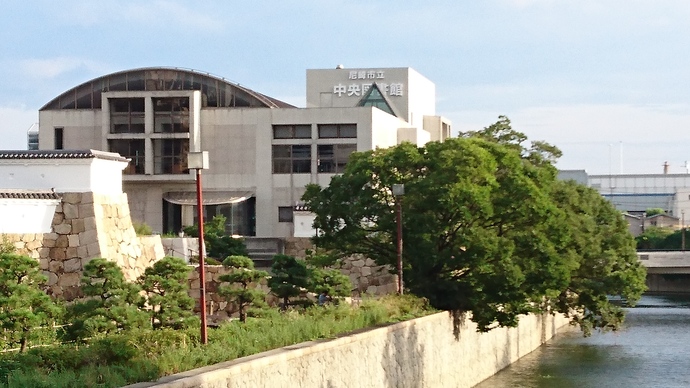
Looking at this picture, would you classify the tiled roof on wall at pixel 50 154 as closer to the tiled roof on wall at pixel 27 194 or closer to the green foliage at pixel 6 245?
the tiled roof on wall at pixel 27 194

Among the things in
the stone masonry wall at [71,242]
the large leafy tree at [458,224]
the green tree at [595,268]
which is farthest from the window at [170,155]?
the stone masonry wall at [71,242]

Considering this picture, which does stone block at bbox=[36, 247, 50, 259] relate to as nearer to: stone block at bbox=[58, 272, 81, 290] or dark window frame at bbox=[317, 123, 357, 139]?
stone block at bbox=[58, 272, 81, 290]

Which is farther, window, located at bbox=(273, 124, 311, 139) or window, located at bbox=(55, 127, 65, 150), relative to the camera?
window, located at bbox=(55, 127, 65, 150)

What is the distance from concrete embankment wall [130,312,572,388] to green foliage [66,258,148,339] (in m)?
3.17

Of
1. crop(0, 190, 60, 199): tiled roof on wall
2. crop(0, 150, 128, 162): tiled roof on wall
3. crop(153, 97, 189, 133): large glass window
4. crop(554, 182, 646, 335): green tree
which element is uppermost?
crop(153, 97, 189, 133): large glass window

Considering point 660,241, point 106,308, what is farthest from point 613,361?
point 660,241

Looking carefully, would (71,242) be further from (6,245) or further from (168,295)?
(168,295)

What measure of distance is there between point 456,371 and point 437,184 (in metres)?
5.14

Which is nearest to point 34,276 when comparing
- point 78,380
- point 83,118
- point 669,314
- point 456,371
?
point 78,380

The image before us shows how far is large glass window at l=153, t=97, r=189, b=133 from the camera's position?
2175 inches

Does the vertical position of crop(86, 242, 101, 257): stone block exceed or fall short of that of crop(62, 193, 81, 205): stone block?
it falls short

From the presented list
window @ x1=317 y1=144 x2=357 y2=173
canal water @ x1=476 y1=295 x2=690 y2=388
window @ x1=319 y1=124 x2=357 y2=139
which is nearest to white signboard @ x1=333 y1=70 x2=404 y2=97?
window @ x1=319 y1=124 x2=357 y2=139

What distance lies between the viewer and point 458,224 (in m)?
32.5

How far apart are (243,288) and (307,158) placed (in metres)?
31.4
